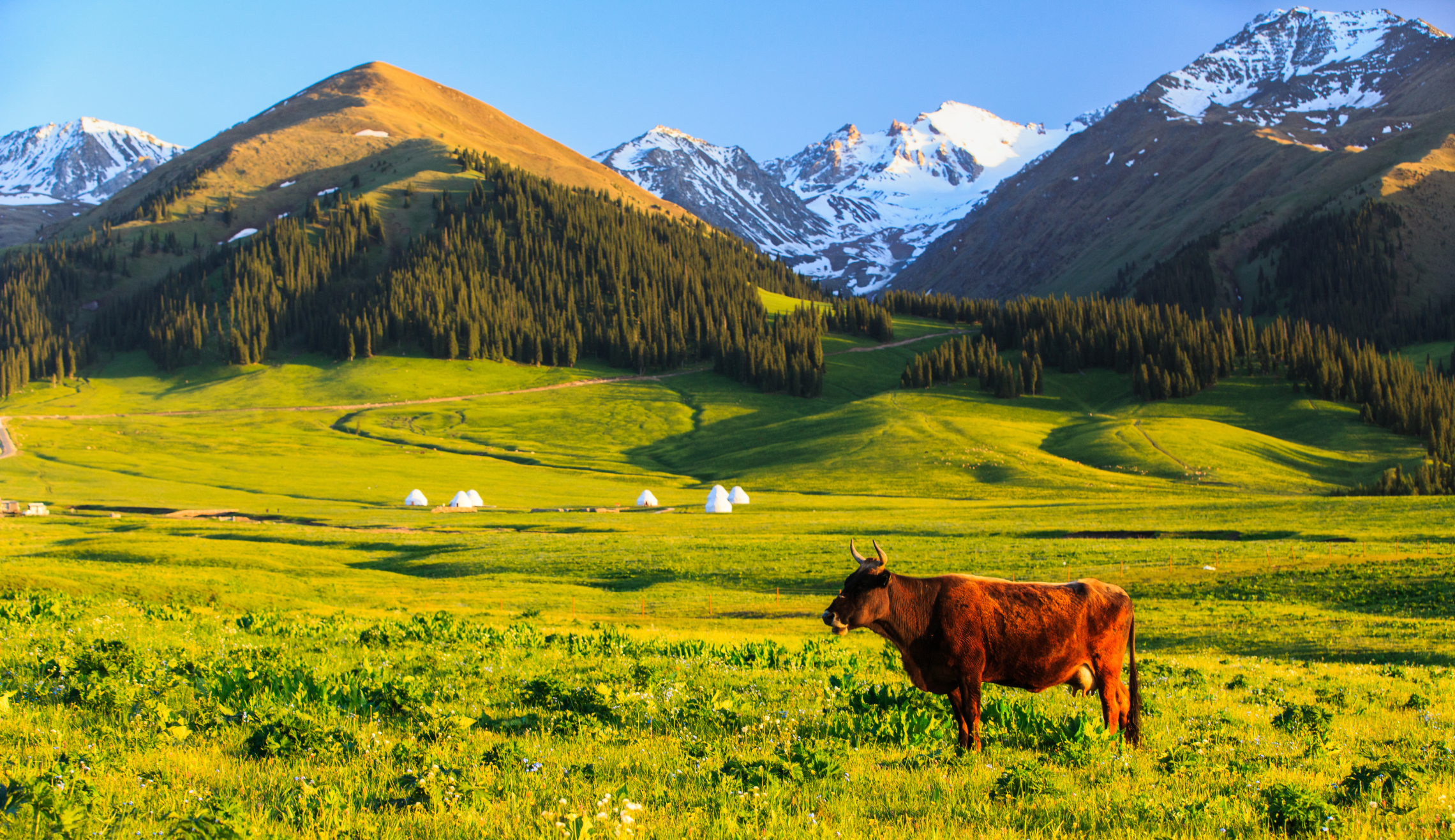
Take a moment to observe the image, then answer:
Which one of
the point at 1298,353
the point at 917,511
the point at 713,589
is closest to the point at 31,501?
the point at 713,589

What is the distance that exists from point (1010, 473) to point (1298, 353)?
94896mm

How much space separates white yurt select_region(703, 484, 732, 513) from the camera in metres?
95.0

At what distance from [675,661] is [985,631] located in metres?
7.07

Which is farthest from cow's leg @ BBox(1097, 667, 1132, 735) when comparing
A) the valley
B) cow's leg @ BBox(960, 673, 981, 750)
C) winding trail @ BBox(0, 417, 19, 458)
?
winding trail @ BBox(0, 417, 19, 458)

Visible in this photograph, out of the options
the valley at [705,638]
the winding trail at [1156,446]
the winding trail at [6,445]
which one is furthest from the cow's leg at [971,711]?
the winding trail at [6,445]

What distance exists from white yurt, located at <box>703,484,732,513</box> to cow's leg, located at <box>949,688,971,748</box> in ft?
275

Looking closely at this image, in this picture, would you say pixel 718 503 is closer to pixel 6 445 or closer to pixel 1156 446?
pixel 1156 446

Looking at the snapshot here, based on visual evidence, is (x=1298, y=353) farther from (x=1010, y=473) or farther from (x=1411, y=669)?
(x=1411, y=669)

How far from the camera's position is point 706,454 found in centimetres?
15000

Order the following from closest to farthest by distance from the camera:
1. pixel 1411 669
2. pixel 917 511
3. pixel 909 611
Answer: pixel 909 611 → pixel 1411 669 → pixel 917 511

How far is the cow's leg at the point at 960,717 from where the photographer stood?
10312 mm

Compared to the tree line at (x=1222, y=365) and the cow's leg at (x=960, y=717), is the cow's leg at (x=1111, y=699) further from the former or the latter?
the tree line at (x=1222, y=365)

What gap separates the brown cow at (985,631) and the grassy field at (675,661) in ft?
1.98

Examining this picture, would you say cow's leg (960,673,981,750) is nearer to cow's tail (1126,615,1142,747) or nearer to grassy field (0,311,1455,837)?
grassy field (0,311,1455,837)
